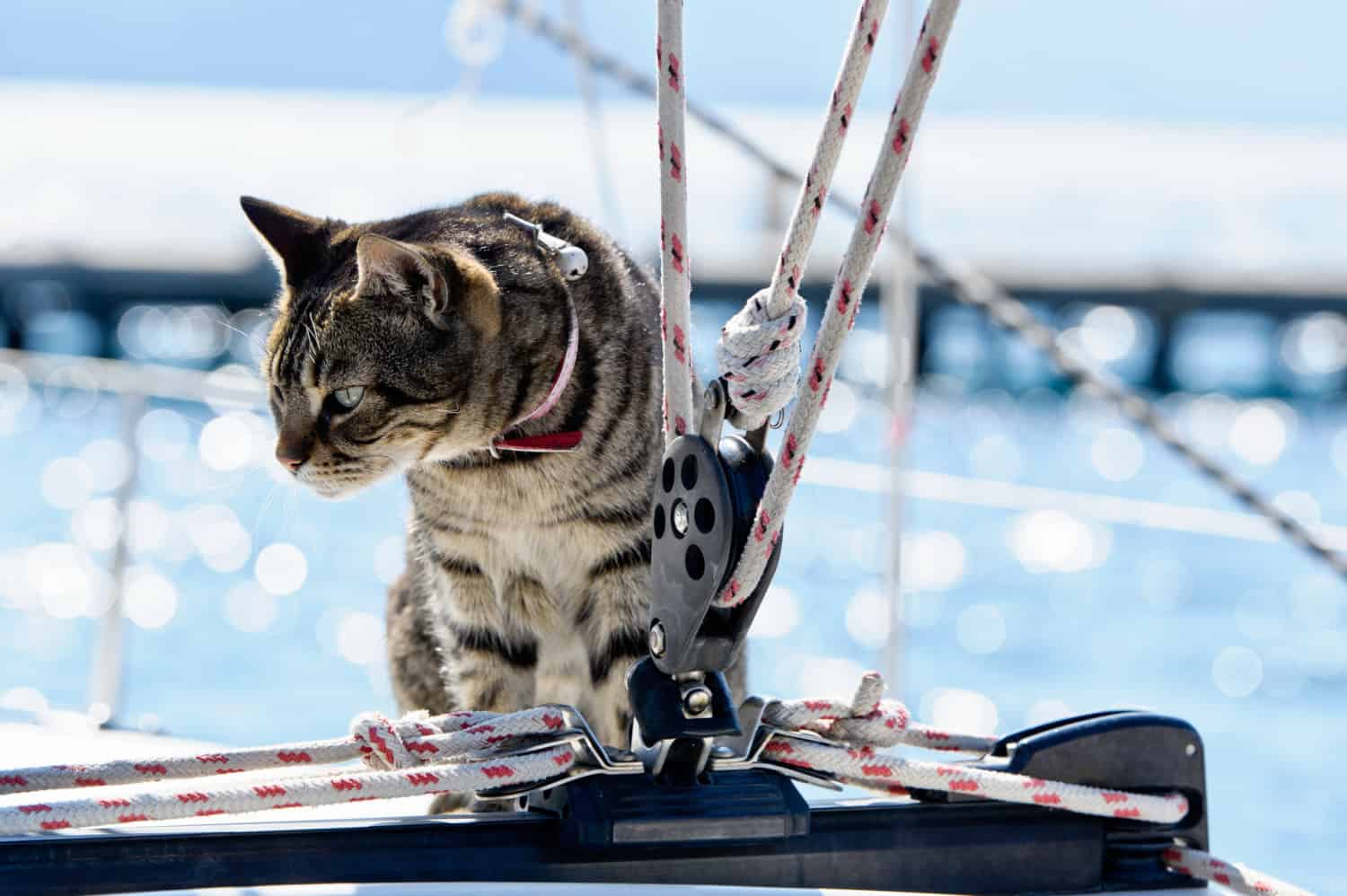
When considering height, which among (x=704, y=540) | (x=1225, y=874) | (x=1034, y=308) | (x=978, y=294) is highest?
(x=1034, y=308)

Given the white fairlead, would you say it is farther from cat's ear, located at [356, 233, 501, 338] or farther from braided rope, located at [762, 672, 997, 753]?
braided rope, located at [762, 672, 997, 753]

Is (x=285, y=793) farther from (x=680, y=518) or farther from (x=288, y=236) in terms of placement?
(x=288, y=236)

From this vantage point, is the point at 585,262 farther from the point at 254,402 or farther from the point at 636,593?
the point at 254,402

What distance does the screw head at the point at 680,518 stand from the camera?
1.45 metres

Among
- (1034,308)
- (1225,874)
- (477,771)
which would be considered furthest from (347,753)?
(1034,308)

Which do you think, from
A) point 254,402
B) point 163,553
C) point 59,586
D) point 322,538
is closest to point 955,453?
point 322,538

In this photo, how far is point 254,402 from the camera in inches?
113

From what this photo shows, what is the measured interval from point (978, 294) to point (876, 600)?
6347 mm

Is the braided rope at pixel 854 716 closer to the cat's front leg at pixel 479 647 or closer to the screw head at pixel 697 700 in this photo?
the screw head at pixel 697 700

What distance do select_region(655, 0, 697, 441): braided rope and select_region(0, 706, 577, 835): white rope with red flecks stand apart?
322 mm

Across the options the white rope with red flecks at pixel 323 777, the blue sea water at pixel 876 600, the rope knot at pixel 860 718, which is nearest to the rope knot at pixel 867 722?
the rope knot at pixel 860 718

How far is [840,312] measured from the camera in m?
1.37

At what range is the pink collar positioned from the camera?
214 cm

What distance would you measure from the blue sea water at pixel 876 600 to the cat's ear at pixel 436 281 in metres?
0.35
